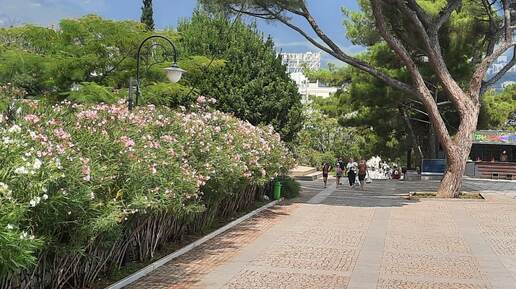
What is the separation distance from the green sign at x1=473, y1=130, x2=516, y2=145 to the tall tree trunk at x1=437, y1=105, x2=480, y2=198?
63.9ft

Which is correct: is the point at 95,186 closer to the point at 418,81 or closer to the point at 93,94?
the point at 93,94

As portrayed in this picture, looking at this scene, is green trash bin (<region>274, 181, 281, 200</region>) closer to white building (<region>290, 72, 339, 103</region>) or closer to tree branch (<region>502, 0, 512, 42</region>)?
tree branch (<region>502, 0, 512, 42</region>)

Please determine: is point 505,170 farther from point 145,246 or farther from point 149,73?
point 145,246

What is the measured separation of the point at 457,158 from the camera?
2236 cm

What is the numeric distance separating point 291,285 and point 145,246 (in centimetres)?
244

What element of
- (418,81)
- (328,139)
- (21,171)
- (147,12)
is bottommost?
(21,171)

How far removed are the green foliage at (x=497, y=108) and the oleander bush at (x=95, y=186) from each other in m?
32.3

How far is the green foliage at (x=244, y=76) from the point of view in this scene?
27.5 meters

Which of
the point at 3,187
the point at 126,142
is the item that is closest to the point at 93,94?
the point at 126,142

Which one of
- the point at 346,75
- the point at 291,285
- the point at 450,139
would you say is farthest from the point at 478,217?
the point at 346,75

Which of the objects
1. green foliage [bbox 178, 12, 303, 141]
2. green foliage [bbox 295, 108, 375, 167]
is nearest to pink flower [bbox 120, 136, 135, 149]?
green foliage [bbox 178, 12, 303, 141]

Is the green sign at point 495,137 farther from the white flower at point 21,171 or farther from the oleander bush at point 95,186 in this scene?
the white flower at point 21,171

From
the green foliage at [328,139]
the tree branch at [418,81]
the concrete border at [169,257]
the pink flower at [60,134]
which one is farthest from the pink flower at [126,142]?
the green foliage at [328,139]

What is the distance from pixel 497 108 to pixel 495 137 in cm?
490
